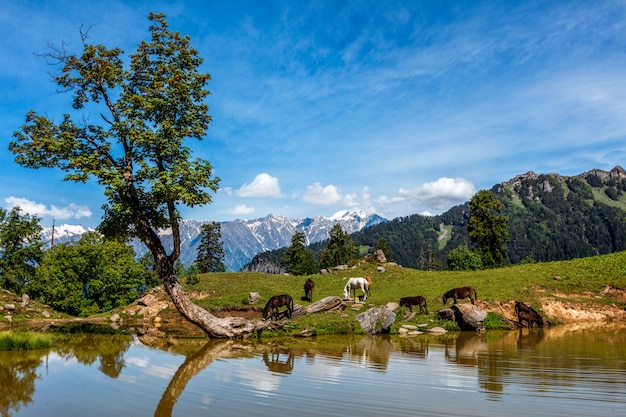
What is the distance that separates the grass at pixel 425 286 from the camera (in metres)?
27.9

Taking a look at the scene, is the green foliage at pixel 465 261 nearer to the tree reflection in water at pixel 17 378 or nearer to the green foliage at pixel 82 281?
the green foliage at pixel 82 281

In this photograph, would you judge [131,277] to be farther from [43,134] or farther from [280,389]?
[280,389]

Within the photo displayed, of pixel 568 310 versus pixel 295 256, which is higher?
pixel 295 256

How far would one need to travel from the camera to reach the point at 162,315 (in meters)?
32.0

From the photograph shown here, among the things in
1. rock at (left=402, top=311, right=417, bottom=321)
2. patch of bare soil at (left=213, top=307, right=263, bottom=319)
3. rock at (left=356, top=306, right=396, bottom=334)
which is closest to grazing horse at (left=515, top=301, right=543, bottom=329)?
rock at (left=402, top=311, right=417, bottom=321)

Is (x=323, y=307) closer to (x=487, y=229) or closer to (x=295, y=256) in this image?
(x=487, y=229)

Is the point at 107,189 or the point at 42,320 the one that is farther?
the point at 42,320

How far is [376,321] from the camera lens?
84.5 ft

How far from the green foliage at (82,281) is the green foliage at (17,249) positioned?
22.5 feet

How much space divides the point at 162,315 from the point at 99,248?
2622cm

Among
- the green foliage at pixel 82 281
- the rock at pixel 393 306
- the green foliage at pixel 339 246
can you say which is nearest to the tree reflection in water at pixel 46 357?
the rock at pixel 393 306

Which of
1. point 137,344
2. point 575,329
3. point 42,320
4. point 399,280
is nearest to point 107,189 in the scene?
point 137,344

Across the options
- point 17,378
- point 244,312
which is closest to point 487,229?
point 244,312

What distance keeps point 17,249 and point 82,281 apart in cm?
1614
